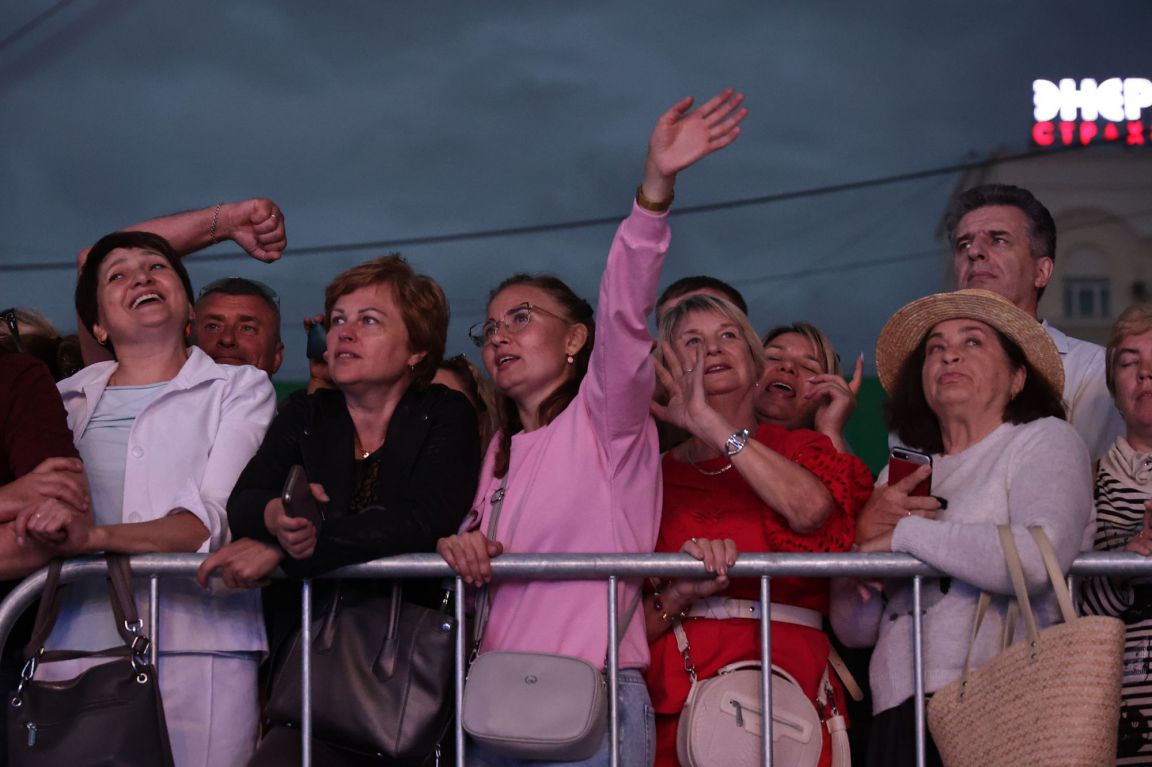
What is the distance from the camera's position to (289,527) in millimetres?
3293

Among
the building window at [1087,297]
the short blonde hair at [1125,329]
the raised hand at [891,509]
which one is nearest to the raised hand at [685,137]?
the raised hand at [891,509]

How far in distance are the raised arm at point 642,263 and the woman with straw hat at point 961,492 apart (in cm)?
71

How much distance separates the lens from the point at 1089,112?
30.1 meters

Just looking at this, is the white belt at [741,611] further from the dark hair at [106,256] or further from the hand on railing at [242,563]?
the dark hair at [106,256]

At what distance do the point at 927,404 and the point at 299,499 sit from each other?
1.77 meters

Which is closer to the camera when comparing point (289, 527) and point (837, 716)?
point (289, 527)

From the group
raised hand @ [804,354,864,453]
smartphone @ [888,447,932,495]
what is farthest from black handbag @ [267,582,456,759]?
raised hand @ [804,354,864,453]

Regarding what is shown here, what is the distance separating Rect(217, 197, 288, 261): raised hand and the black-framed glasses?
0.71m

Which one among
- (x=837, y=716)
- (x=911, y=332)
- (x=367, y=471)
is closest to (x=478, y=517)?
(x=367, y=471)

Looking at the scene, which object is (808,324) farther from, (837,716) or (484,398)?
(837,716)

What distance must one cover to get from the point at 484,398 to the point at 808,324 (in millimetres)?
1170

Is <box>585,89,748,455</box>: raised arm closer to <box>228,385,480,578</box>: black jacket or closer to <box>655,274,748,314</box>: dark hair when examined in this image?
<box>228,385,480,578</box>: black jacket

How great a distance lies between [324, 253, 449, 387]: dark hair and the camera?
3936 mm

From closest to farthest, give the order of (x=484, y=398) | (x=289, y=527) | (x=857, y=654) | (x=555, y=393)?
(x=289, y=527) < (x=555, y=393) < (x=857, y=654) < (x=484, y=398)
